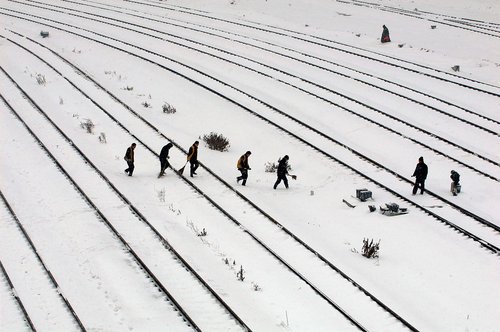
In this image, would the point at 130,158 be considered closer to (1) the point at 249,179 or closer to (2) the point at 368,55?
(1) the point at 249,179

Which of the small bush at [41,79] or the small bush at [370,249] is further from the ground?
the small bush at [41,79]

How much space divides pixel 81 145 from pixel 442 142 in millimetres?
12523

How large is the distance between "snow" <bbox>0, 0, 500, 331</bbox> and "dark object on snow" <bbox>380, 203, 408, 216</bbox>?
252 mm

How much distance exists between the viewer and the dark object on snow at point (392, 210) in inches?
631

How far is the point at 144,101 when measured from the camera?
25719 millimetres

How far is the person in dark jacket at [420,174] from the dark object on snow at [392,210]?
119 cm

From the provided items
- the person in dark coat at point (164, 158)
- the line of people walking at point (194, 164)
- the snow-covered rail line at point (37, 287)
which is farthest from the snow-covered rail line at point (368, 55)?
the snow-covered rail line at point (37, 287)

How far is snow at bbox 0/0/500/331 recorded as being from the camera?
12.0m

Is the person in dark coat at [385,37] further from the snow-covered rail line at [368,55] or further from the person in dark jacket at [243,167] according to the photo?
the person in dark jacket at [243,167]

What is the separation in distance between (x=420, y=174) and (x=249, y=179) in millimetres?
5126

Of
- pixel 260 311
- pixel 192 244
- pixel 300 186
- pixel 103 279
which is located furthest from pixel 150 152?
pixel 260 311

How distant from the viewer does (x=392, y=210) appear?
16.0 metres

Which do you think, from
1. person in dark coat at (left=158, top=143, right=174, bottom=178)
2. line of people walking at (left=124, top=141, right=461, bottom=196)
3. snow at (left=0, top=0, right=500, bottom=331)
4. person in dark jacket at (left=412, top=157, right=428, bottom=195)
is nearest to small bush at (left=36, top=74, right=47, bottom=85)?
snow at (left=0, top=0, right=500, bottom=331)

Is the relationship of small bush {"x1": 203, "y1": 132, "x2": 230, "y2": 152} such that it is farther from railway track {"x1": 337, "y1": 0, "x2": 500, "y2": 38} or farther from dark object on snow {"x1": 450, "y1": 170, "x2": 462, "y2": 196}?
railway track {"x1": 337, "y1": 0, "x2": 500, "y2": 38}
